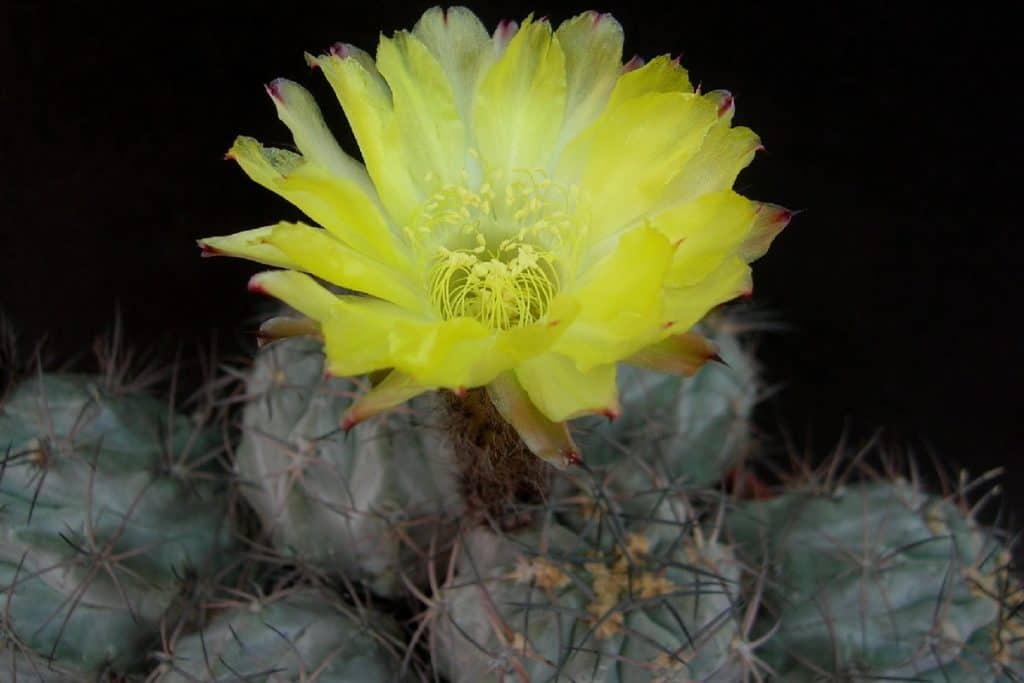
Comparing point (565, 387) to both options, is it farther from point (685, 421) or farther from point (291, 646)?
point (685, 421)

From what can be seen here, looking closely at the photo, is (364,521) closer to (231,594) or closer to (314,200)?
(231,594)

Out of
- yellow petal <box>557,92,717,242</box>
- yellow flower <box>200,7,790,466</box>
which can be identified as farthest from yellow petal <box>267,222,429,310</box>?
yellow petal <box>557,92,717,242</box>

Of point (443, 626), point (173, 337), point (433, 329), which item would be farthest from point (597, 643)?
point (173, 337)

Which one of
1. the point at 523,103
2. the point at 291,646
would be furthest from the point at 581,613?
the point at 523,103

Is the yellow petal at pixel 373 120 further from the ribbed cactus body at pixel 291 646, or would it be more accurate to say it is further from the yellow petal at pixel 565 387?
the ribbed cactus body at pixel 291 646

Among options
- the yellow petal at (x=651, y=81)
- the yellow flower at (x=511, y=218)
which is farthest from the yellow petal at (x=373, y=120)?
the yellow petal at (x=651, y=81)

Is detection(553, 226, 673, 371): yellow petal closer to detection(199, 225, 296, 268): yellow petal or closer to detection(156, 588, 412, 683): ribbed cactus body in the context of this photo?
detection(199, 225, 296, 268): yellow petal
